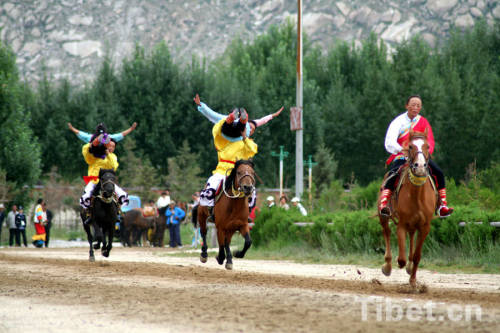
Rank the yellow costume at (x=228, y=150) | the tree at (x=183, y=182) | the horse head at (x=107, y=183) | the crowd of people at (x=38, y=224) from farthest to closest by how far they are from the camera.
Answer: the tree at (x=183, y=182)
the crowd of people at (x=38, y=224)
the horse head at (x=107, y=183)
the yellow costume at (x=228, y=150)

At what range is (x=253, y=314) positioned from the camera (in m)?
8.81

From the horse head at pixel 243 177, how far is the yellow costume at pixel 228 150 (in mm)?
815

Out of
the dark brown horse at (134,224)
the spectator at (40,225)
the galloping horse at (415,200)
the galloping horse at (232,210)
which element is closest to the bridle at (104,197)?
the galloping horse at (232,210)

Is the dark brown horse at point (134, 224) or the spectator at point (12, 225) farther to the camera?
the spectator at point (12, 225)

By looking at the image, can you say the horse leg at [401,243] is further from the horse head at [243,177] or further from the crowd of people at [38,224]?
the crowd of people at [38,224]

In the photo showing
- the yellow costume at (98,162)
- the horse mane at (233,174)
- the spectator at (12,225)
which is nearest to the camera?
the horse mane at (233,174)

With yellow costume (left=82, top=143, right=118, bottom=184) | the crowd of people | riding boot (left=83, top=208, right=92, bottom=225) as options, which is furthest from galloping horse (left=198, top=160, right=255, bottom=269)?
the crowd of people

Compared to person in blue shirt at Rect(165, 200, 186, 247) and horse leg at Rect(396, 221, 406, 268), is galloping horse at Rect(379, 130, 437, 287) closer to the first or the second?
horse leg at Rect(396, 221, 406, 268)

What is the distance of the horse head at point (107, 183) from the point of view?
747 inches

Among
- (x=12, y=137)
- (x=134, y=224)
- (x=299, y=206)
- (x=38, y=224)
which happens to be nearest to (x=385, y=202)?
(x=299, y=206)

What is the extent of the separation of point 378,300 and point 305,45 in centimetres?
6889

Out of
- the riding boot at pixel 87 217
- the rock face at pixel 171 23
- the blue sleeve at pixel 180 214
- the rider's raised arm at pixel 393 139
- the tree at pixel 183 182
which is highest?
the rock face at pixel 171 23

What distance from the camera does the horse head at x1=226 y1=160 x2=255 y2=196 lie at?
14562 mm

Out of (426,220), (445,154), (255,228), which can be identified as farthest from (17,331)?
(445,154)
